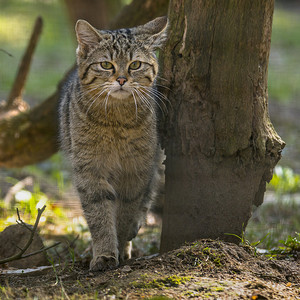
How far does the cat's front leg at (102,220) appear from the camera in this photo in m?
3.17

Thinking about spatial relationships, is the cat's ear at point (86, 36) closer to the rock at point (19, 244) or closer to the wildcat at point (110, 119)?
the wildcat at point (110, 119)

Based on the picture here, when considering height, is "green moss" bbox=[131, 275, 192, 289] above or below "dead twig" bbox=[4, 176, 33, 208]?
above

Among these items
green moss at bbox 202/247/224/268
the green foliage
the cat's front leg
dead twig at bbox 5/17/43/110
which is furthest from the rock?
the green foliage

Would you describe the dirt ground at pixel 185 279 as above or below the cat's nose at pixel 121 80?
below

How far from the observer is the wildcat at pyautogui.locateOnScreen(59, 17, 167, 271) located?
319 centimetres

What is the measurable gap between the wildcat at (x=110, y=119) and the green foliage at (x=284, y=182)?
90.9 inches

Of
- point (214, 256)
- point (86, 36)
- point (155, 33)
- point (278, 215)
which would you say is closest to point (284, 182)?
point (278, 215)

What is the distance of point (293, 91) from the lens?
8562 millimetres

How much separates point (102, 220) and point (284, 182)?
8.87ft

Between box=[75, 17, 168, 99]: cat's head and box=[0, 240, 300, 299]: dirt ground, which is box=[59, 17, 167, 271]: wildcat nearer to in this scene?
box=[75, 17, 168, 99]: cat's head

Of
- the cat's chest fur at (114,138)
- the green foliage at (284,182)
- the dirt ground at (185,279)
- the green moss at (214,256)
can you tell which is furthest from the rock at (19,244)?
the green foliage at (284,182)

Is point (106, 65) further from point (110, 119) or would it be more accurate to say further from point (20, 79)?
point (20, 79)

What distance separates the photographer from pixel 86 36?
10.7ft

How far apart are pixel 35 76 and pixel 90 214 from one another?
7.01 metres
